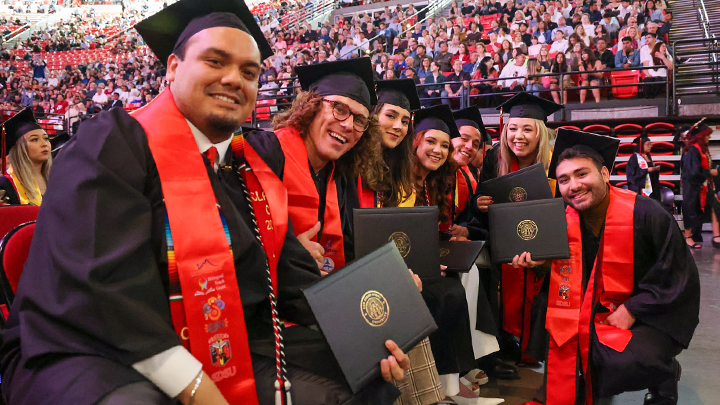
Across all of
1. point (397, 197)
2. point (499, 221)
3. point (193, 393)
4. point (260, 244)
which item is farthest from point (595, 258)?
point (193, 393)

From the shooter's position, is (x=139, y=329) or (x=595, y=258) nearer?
(x=139, y=329)

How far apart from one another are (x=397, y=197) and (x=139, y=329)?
85.2 inches

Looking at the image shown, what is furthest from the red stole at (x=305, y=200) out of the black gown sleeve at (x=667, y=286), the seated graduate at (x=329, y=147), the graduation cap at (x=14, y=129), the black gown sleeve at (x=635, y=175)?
the black gown sleeve at (x=635, y=175)

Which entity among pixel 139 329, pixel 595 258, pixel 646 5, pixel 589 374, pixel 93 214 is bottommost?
pixel 589 374

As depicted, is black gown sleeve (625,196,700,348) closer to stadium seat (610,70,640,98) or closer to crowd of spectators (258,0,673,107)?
crowd of spectators (258,0,673,107)

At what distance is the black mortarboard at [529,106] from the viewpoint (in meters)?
4.16

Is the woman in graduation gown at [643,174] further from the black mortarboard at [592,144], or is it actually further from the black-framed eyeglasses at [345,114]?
the black-framed eyeglasses at [345,114]

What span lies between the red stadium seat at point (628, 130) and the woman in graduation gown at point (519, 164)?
248 inches

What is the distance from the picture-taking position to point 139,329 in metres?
1.20

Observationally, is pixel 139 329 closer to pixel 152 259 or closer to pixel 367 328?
pixel 152 259

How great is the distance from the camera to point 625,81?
31.5 feet

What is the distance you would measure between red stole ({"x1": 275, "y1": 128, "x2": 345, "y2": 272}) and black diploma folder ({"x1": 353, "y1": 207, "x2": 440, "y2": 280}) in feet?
0.43

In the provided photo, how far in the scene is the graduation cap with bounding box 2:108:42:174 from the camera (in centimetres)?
461

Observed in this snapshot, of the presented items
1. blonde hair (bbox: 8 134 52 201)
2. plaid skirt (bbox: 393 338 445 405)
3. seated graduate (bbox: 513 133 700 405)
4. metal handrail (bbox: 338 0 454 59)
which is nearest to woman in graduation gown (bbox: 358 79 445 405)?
seated graduate (bbox: 513 133 700 405)
